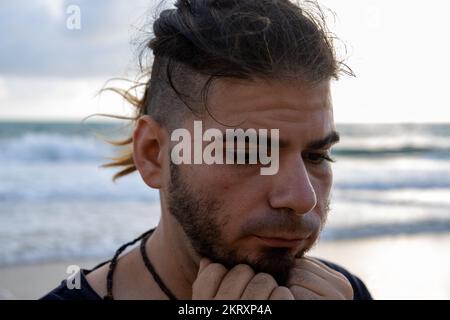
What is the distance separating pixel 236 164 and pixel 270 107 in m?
0.27

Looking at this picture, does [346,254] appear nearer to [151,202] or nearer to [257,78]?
[151,202]

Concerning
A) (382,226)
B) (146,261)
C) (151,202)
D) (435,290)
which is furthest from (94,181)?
(146,261)

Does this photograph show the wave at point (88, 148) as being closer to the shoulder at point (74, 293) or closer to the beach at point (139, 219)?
the beach at point (139, 219)

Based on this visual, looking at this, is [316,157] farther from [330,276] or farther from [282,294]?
[282,294]

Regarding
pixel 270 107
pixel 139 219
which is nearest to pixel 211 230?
pixel 270 107

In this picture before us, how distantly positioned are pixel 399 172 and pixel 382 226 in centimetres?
768

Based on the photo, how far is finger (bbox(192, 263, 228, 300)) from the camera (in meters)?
2.33

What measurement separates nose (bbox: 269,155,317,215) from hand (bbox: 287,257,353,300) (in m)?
0.26

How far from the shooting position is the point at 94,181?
1378 cm

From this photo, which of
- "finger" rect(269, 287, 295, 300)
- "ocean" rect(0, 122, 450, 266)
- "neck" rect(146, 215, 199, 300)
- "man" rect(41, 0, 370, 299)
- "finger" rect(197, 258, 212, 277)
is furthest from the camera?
"ocean" rect(0, 122, 450, 266)

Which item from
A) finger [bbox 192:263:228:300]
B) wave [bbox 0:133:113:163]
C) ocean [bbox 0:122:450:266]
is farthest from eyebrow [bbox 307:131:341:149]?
wave [bbox 0:133:113:163]

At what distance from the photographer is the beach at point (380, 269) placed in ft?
21.5

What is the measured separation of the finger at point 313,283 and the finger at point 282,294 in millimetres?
116

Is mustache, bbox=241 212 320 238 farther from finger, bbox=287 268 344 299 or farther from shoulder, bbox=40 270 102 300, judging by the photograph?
shoulder, bbox=40 270 102 300
